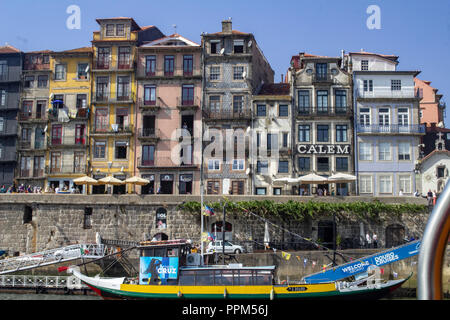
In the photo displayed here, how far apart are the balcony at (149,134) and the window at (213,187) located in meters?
6.43

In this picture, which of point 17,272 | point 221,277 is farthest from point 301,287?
point 17,272

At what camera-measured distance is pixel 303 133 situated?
4453cm

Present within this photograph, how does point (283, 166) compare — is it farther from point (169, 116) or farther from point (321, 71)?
point (169, 116)

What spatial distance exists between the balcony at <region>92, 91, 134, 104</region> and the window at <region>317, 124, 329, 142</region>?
17347 mm

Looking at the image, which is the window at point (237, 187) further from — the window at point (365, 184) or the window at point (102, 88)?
the window at point (102, 88)

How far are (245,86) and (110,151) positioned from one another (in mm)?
13873

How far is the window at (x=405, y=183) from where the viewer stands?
1714 inches

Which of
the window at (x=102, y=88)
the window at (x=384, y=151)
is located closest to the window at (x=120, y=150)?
the window at (x=102, y=88)

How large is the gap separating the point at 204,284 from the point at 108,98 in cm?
2777

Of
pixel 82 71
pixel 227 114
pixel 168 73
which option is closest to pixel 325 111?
pixel 227 114

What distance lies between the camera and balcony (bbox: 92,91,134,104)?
46.8 meters

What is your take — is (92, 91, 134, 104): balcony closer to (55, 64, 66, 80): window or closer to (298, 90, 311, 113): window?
(55, 64, 66, 80): window
